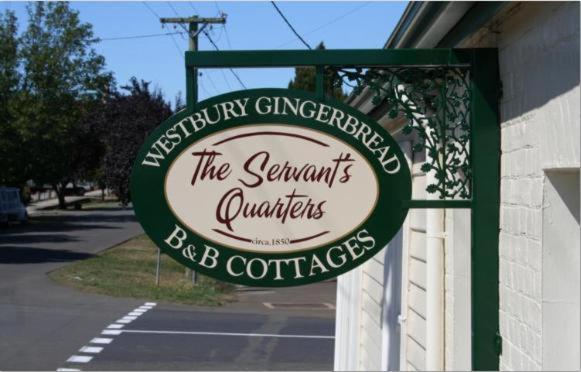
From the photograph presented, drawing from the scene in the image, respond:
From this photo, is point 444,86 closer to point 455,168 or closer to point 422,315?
point 455,168

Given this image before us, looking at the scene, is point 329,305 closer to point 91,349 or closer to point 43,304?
point 43,304

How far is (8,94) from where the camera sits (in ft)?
146


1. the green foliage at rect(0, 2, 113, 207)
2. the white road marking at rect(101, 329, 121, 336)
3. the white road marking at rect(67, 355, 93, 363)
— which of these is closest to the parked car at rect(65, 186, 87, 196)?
the green foliage at rect(0, 2, 113, 207)

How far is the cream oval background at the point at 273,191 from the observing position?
3.49m

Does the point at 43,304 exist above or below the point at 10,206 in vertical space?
below

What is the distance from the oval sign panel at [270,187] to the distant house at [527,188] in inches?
18.8

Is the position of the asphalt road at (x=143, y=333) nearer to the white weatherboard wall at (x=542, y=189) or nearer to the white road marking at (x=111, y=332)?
the white road marking at (x=111, y=332)

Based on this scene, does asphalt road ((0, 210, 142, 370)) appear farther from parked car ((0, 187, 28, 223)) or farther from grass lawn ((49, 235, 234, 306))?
parked car ((0, 187, 28, 223))

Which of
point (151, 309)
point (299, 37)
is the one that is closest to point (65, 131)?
point (151, 309)

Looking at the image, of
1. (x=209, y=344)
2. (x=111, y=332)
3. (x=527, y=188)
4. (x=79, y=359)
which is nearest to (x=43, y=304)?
(x=111, y=332)

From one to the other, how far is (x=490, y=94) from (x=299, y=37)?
643cm

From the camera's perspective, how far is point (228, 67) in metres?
3.58

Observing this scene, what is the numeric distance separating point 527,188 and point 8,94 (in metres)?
44.2

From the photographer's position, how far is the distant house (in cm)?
293
